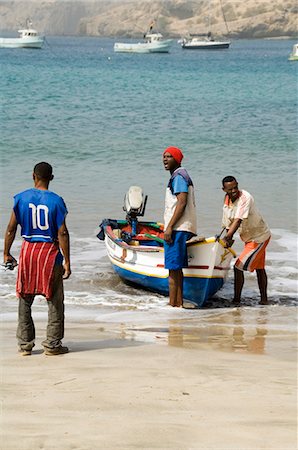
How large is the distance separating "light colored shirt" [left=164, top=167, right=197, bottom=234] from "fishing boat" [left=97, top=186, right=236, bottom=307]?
26 cm

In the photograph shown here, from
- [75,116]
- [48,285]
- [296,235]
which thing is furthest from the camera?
[75,116]

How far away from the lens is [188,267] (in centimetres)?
1003

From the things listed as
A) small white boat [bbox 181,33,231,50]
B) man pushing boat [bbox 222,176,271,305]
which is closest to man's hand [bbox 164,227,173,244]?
man pushing boat [bbox 222,176,271,305]

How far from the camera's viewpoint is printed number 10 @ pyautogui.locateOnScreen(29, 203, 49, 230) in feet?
22.7

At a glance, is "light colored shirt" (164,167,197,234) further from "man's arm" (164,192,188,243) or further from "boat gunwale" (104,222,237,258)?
"boat gunwale" (104,222,237,258)

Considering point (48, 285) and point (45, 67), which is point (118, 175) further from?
point (45, 67)

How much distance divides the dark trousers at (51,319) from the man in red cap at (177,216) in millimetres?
2682

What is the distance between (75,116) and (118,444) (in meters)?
30.2

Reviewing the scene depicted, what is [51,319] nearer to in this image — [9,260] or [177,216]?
[9,260]

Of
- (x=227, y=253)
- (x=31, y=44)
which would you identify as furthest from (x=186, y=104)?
(x=31, y=44)

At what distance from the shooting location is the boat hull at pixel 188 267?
32.7 ft

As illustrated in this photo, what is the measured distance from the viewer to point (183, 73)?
67.2m

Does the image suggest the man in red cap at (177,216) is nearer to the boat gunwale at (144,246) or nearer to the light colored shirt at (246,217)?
the boat gunwale at (144,246)

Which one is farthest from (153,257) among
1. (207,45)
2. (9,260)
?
(207,45)
